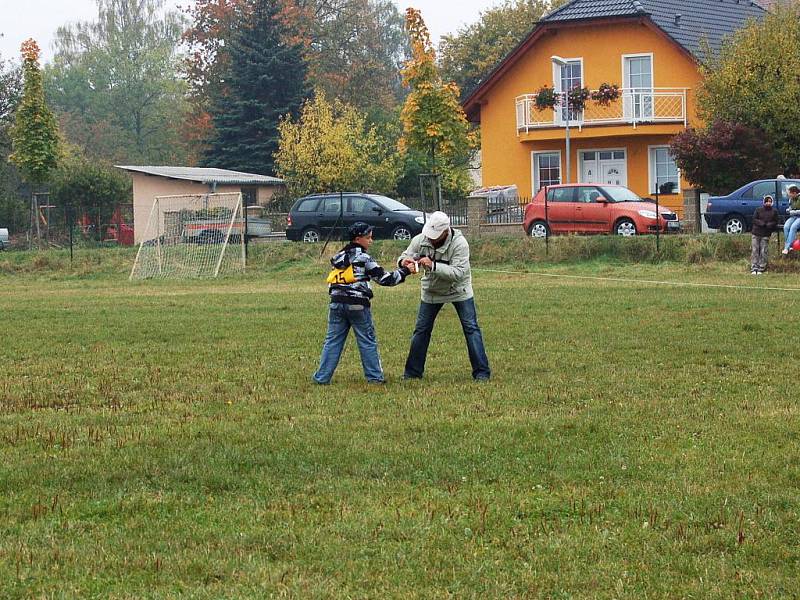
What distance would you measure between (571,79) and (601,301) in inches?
1098

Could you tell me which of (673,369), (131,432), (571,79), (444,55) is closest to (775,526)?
(131,432)

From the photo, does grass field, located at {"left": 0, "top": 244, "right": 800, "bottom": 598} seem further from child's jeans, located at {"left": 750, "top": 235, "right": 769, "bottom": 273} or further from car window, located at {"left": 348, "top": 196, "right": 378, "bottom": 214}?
car window, located at {"left": 348, "top": 196, "right": 378, "bottom": 214}

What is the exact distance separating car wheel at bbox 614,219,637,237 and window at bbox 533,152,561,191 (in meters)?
14.8

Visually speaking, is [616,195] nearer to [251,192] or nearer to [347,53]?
[251,192]

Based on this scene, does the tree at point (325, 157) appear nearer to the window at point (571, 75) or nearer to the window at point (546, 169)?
the window at point (546, 169)

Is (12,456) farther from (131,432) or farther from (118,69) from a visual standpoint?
(118,69)

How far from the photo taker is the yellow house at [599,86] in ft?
146

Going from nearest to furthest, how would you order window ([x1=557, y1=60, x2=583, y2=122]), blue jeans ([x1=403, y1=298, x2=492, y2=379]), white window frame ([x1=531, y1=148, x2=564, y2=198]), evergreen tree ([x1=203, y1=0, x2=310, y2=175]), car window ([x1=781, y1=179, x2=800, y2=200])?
blue jeans ([x1=403, y1=298, x2=492, y2=379]) → car window ([x1=781, y1=179, x2=800, y2=200]) → window ([x1=557, y1=60, x2=583, y2=122]) → white window frame ([x1=531, y1=148, x2=564, y2=198]) → evergreen tree ([x1=203, y1=0, x2=310, y2=175])

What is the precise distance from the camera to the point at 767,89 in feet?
123

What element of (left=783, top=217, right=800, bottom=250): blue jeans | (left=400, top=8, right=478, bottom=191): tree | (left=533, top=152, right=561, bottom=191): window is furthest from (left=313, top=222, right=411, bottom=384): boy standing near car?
(left=533, top=152, right=561, bottom=191): window

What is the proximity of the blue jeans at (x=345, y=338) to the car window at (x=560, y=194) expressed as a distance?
22.6 metres

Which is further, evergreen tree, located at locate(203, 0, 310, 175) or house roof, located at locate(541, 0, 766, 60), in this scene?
evergreen tree, located at locate(203, 0, 310, 175)

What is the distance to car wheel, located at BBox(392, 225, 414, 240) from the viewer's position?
34.5 m

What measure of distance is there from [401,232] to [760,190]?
31.3ft
